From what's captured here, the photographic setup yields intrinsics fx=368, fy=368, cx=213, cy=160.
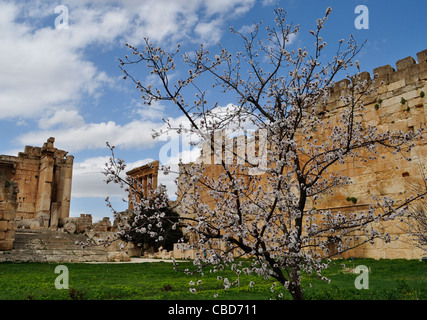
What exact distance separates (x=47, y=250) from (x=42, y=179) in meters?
17.5

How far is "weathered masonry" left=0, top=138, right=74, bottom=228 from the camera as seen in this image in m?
34.1

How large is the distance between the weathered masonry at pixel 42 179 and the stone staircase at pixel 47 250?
10.8m

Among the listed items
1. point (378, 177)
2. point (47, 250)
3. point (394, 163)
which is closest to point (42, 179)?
point (47, 250)

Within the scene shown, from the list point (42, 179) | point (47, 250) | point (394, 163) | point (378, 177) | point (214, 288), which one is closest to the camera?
point (214, 288)

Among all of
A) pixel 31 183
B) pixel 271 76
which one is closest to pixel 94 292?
pixel 271 76

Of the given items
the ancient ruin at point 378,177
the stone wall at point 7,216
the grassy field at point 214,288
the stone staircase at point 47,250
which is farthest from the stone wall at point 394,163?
the stone wall at point 7,216

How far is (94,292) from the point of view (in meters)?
8.17

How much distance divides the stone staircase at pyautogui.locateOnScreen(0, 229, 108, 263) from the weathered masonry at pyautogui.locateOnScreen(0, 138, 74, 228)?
426 inches

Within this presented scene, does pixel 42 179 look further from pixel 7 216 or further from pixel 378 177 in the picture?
pixel 378 177

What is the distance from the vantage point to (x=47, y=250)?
63.8 feet

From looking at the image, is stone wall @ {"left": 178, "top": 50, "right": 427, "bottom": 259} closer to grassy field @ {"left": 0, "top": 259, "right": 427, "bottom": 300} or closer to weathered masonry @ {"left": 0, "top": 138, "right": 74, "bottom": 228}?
grassy field @ {"left": 0, "top": 259, "right": 427, "bottom": 300}

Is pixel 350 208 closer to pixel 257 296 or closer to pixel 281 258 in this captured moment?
pixel 257 296

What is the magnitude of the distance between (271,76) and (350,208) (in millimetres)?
11566

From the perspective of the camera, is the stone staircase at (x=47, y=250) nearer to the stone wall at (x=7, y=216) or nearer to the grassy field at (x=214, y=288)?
the stone wall at (x=7, y=216)
